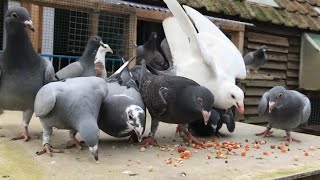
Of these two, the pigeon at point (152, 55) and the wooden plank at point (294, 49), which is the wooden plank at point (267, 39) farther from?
the pigeon at point (152, 55)

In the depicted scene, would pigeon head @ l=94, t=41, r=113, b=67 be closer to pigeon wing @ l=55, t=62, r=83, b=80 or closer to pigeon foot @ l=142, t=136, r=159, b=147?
pigeon wing @ l=55, t=62, r=83, b=80

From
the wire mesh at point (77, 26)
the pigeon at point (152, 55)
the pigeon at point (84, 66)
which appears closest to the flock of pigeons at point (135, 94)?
the pigeon at point (84, 66)

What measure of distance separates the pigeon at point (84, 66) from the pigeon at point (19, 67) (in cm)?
132

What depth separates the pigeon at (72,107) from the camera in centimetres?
242

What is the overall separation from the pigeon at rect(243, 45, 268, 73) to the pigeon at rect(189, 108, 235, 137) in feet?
11.2

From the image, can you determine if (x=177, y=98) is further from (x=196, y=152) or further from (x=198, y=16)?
(x=198, y=16)

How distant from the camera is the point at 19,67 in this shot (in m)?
2.94

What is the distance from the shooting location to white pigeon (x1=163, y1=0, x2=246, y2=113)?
11.0 ft

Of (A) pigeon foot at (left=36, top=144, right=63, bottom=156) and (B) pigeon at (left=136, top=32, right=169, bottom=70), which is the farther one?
(B) pigeon at (left=136, top=32, right=169, bottom=70)

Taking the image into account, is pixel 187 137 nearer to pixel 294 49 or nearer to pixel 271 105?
pixel 271 105

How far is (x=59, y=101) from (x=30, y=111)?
66 cm

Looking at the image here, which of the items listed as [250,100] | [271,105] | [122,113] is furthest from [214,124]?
[250,100]

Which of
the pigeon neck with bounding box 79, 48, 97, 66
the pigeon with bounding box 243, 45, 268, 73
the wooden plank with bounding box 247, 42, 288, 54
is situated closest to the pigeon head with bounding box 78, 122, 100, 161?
the pigeon neck with bounding box 79, 48, 97, 66

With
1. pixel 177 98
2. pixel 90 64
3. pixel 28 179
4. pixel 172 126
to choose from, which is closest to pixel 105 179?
pixel 28 179
